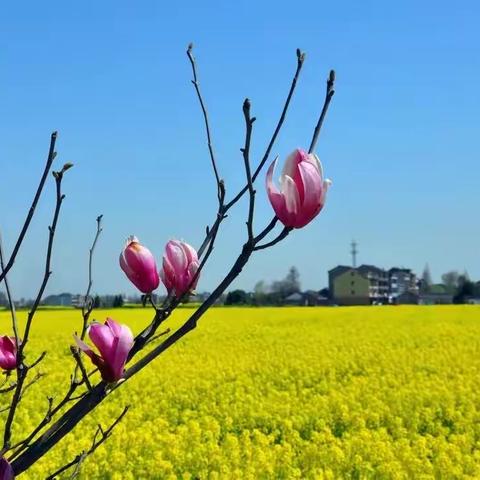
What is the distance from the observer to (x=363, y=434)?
6.58m

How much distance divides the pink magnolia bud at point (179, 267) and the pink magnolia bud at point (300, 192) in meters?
0.18

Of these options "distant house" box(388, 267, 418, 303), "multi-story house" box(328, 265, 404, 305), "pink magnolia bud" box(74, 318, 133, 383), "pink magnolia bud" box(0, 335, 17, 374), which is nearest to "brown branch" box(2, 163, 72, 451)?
"pink magnolia bud" box(0, 335, 17, 374)

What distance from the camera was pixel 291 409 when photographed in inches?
347

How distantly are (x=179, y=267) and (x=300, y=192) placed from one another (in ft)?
0.74

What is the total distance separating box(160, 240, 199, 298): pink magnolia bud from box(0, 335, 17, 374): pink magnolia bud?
283 millimetres

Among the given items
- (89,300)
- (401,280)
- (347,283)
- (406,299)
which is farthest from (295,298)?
(89,300)

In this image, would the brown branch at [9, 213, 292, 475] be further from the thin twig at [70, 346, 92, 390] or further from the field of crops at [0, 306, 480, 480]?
the field of crops at [0, 306, 480, 480]

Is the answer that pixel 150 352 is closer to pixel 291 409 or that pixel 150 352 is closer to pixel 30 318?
pixel 30 318

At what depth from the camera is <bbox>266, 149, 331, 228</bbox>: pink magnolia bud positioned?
984mm

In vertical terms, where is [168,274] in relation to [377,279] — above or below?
below

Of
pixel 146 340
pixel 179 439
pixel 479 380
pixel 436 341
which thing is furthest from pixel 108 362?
pixel 436 341

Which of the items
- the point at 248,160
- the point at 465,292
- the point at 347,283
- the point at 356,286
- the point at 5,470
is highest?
the point at 347,283

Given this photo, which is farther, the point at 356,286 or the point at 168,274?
the point at 356,286

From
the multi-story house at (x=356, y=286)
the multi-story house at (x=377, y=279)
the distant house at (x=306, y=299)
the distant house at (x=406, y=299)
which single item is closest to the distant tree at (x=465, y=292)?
the multi-story house at (x=356, y=286)
